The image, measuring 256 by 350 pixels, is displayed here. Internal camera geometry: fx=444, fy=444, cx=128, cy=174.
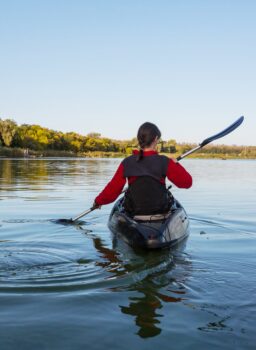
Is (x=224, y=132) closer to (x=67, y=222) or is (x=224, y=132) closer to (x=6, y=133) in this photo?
(x=67, y=222)

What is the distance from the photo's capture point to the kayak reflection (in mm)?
3342

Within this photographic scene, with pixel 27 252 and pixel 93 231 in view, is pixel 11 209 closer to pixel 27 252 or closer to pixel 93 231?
pixel 93 231

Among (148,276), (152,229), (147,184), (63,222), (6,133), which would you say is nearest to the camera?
(148,276)

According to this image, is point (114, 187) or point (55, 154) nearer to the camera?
point (114, 187)

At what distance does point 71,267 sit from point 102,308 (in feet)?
4.19

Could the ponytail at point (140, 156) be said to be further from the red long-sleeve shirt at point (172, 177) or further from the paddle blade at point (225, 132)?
the paddle blade at point (225, 132)

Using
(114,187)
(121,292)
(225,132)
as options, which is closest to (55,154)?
(225,132)

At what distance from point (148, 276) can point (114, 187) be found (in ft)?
7.17

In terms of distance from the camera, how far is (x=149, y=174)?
571 cm

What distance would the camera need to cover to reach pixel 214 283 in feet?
13.5

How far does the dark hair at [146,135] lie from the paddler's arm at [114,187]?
432 mm

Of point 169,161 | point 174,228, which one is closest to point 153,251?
point 174,228

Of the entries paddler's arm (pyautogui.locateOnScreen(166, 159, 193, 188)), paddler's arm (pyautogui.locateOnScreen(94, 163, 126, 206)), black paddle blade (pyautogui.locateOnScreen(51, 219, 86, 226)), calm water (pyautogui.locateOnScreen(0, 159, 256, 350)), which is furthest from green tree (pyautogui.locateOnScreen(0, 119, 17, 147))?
paddler's arm (pyautogui.locateOnScreen(166, 159, 193, 188))

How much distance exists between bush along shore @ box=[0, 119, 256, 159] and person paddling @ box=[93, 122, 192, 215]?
181 feet
